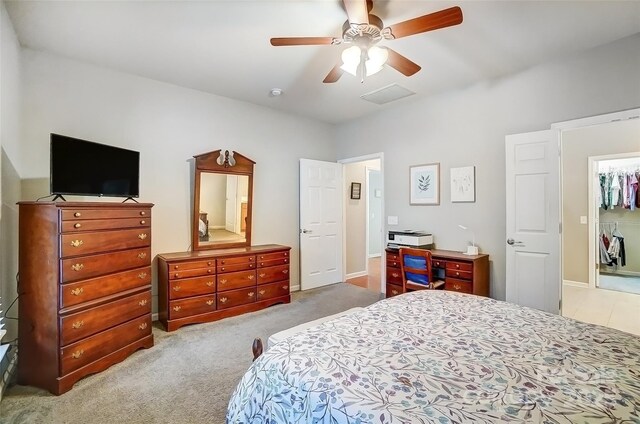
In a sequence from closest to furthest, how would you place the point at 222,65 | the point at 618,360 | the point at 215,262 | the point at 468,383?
the point at 468,383, the point at 618,360, the point at 222,65, the point at 215,262

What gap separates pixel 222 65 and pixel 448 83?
261cm

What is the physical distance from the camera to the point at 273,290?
3912 mm

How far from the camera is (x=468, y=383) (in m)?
1.02

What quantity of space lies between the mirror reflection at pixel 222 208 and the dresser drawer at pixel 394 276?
204 centimetres

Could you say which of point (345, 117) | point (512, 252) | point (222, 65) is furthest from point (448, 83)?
point (222, 65)

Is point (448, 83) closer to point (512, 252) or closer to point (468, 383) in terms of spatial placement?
point (512, 252)

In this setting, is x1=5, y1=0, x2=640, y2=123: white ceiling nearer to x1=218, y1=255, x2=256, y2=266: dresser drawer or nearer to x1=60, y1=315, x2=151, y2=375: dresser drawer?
x1=218, y1=255, x2=256, y2=266: dresser drawer

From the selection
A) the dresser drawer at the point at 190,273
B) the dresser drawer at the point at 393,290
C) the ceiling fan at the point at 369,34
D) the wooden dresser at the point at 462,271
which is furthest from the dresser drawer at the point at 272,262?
the ceiling fan at the point at 369,34

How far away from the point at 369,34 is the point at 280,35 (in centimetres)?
86

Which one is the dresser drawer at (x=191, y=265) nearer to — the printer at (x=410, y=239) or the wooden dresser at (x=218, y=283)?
the wooden dresser at (x=218, y=283)

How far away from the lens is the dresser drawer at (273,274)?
379 cm

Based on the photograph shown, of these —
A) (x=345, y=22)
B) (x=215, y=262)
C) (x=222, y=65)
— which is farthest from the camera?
(x=215, y=262)

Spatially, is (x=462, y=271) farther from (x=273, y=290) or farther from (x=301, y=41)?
(x=301, y=41)

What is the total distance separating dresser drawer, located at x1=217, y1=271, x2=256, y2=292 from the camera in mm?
3449
